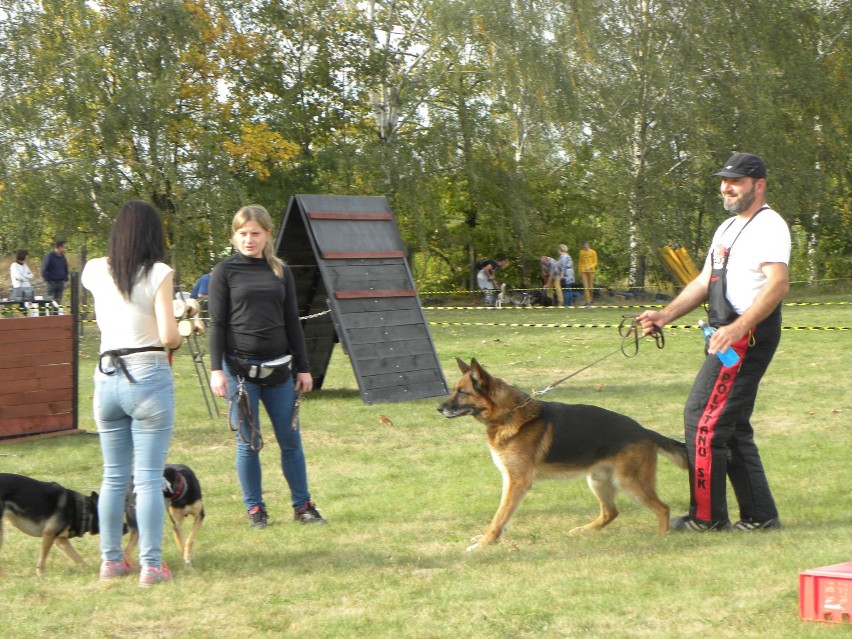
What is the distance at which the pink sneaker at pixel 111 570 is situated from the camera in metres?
5.04

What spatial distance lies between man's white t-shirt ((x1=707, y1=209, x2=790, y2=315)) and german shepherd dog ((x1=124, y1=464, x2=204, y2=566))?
298 centimetres

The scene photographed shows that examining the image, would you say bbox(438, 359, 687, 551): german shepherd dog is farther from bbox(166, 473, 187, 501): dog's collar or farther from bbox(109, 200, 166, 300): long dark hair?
bbox(109, 200, 166, 300): long dark hair

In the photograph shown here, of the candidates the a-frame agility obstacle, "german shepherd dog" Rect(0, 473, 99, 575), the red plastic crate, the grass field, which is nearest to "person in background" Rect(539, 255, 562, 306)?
the a-frame agility obstacle

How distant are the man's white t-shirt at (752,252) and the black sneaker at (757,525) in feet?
3.84

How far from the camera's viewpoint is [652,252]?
99.1 feet

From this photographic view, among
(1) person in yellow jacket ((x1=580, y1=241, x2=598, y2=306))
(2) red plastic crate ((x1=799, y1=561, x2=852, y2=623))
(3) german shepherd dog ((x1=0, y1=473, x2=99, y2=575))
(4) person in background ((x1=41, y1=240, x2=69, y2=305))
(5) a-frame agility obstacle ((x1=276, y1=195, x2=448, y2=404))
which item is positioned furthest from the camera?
(1) person in yellow jacket ((x1=580, y1=241, x2=598, y2=306))

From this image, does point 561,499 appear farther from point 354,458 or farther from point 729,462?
point 354,458

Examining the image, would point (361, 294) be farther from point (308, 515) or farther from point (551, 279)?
point (551, 279)

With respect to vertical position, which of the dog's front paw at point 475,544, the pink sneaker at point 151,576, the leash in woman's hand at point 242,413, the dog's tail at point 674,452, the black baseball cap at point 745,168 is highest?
the black baseball cap at point 745,168

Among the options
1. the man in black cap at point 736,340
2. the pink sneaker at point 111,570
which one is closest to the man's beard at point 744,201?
the man in black cap at point 736,340

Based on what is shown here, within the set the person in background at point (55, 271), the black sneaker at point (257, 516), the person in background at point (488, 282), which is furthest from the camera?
the person in background at point (488, 282)

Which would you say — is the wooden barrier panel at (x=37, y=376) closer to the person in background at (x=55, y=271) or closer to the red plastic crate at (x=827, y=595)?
the red plastic crate at (x=827, y=595)

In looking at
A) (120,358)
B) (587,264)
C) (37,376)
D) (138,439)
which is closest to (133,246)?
(120,358)

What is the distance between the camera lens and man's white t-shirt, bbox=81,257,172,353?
467cm
